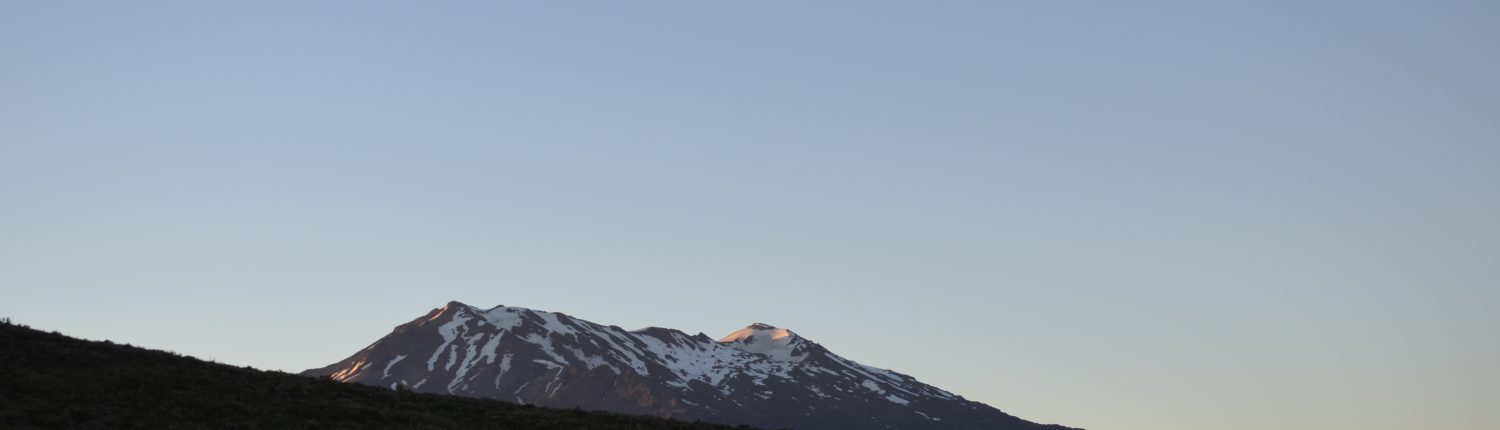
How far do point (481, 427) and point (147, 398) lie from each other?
11238 mm

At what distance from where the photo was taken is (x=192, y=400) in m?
51.5

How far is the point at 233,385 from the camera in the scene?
2162 inches

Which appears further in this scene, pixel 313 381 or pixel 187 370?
pixel 313 381

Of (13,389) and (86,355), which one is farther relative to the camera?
(86,355)

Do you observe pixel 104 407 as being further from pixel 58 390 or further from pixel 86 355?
pixel 86 355

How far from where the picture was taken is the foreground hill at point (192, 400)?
48.4 metres

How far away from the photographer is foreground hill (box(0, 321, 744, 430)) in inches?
1906

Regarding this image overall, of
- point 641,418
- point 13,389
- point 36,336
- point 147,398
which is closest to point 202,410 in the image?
point 147,398

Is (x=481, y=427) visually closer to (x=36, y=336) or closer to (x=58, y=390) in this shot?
(x=58, y=390)

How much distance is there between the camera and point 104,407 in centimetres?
4894

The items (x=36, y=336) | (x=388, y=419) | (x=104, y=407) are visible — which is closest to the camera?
(x=104, y=407)

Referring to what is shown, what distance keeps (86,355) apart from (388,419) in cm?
1247

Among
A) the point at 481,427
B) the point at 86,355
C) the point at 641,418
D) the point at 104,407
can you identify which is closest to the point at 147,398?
the point at 104,407

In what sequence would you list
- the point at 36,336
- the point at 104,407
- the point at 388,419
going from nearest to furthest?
1. the point at 104,407
2. the point at 388,419
3. the point at 36,336
